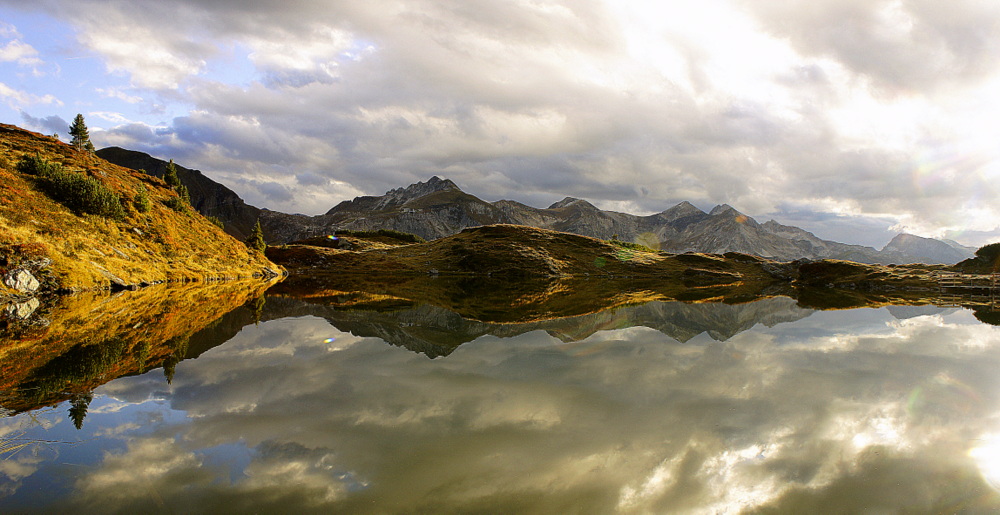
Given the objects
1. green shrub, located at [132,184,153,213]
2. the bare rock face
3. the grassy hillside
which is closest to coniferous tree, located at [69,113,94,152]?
the grassy hillside

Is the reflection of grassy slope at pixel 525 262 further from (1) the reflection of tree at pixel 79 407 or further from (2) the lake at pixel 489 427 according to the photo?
(1) the reflection of tree at pixel 79 407

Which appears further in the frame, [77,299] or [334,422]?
[77,299]

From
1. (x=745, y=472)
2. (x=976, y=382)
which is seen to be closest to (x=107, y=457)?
(x=745, y=472)

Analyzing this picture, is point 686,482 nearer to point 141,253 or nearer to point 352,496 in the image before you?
point 352,496

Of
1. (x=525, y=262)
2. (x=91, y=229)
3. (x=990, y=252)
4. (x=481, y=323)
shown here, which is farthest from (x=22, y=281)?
(x=990, y=252)

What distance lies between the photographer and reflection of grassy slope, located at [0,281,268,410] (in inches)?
551

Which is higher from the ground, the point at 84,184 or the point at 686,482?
the point at 84,184

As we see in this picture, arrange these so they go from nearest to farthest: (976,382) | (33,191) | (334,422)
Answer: (334,422)
(976,382)
(33,191)

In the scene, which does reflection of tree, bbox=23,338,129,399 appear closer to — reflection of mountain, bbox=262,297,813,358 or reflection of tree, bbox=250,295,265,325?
reflection of tree, bbox=250,295,265,325

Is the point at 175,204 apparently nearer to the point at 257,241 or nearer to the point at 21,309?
the point at 257,241

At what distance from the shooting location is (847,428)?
11672 millimetres

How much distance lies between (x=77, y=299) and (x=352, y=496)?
47.5 m

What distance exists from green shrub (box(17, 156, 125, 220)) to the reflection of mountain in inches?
1595

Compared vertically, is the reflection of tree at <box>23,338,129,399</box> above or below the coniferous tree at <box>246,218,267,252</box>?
below
